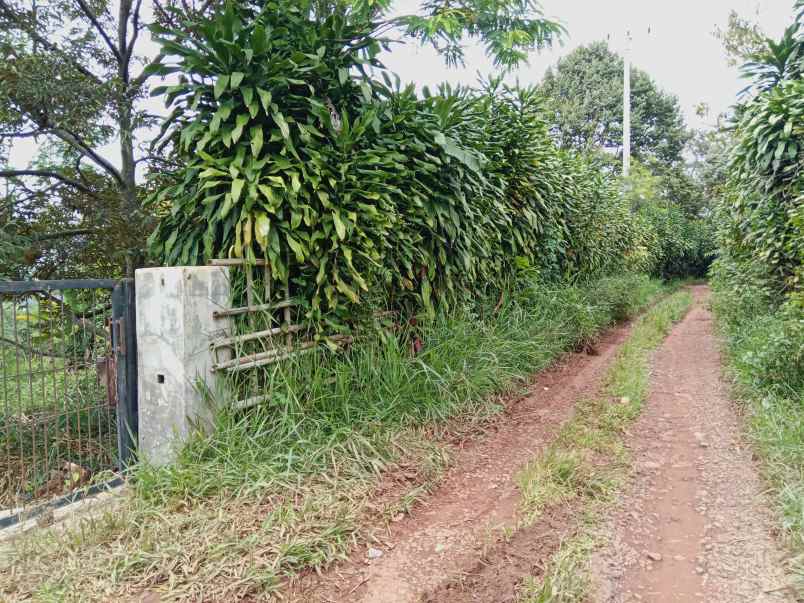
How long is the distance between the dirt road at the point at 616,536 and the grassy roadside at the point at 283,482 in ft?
0.60

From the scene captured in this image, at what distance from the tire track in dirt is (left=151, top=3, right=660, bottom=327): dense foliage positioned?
1.32 metres

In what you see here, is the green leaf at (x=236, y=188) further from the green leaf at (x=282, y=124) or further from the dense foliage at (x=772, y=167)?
the dense foliage at (x=772, y=167)

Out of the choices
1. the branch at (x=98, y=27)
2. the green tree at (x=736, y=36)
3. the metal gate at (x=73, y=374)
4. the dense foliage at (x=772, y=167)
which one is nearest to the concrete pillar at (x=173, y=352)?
the metal gate at (x=73, y=374)

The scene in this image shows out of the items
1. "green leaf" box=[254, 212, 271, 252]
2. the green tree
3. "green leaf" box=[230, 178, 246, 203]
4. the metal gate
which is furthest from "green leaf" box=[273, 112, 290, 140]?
the green tree

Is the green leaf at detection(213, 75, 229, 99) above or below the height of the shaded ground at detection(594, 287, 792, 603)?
above

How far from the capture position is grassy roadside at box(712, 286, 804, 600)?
2.46 meters

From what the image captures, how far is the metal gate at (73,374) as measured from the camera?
2.85m

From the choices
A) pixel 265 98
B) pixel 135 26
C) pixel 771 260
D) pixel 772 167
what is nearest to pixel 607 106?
pixel 772 167

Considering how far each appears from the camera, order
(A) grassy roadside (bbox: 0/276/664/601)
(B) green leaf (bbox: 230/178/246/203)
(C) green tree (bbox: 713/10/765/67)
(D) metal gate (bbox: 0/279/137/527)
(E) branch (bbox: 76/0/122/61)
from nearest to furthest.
Result: (A) grassy roadside (bbox: 0/276/664/601) < (D) metal gate (bbox: 0/279/137/527) < (B) green leaf (bbox: 230/178/246/203) < (E) branch (bbox: 76/0/122/61) < (C) green tree (bbox: 713/10/765/67)

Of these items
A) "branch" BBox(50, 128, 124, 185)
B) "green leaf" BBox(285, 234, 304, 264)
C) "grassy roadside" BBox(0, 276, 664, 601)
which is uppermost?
"branch" BBox(50, 128, 124, 185)

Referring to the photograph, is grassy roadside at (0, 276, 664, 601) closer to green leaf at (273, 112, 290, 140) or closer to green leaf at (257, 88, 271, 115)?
green leaf at (273, 112, 290, 140)

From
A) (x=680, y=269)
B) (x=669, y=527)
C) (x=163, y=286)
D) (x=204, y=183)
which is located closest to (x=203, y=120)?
(x=204, y=183)

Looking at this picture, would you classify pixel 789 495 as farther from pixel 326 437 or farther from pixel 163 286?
pixel 163 286

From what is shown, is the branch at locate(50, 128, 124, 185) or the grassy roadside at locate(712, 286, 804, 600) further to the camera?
the branch at locate(50, 128, 124, 185)
